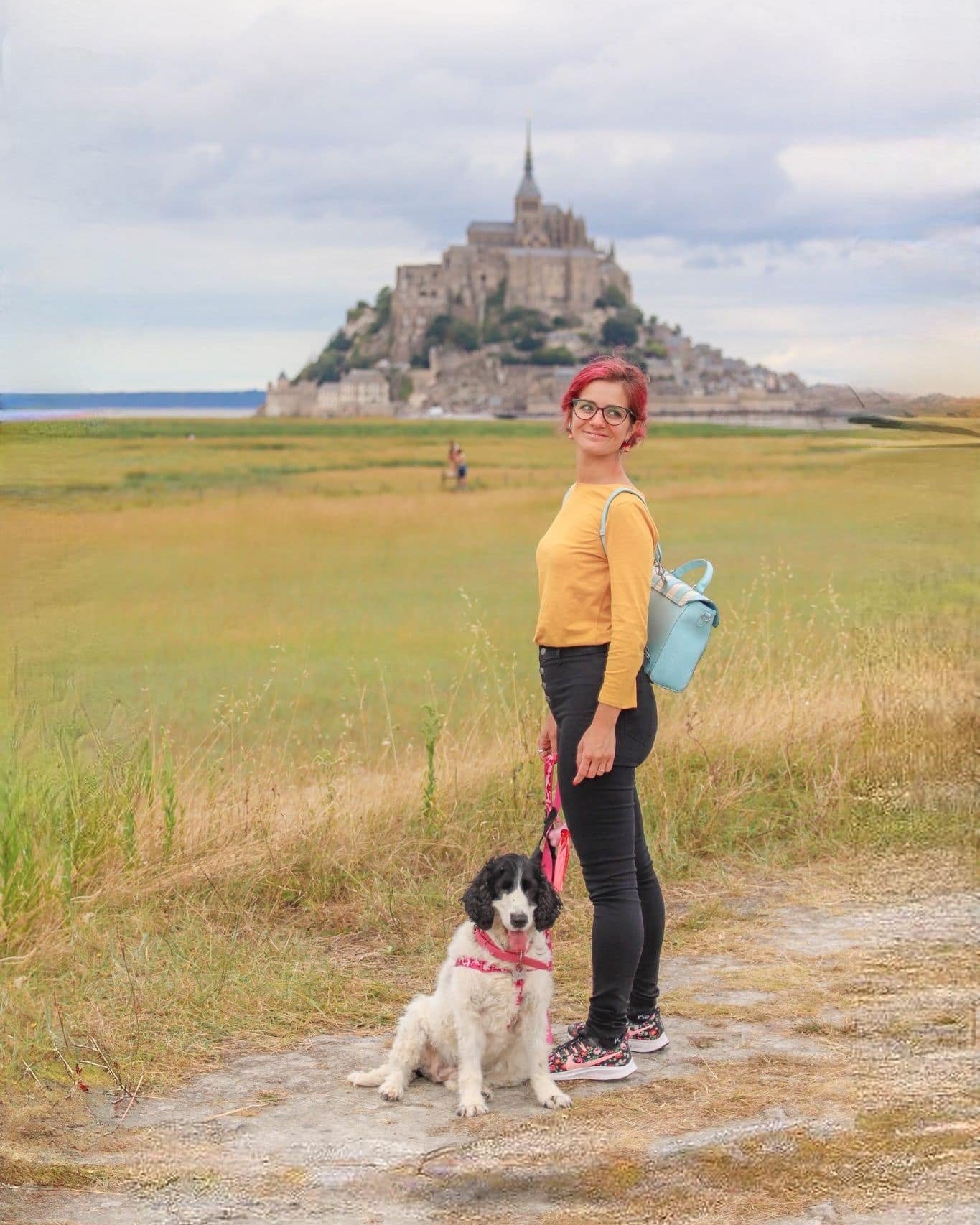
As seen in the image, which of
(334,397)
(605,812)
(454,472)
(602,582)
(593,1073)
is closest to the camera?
(602,582)

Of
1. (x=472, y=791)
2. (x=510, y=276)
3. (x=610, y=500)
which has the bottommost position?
(x=472, y=791)

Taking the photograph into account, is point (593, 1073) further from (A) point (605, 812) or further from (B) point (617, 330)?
(B) point (617, 330)

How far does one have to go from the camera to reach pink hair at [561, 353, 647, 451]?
3.68 m

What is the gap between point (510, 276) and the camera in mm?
124500

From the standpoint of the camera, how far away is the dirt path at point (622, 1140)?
3.31 m

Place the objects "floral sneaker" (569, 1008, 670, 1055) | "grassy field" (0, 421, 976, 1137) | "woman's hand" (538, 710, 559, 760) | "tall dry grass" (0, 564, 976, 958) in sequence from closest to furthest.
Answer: "woman's hand" (538, 710, 559, 760) < "floral sneaker" (569, 1008, 670, 1055) < "grassy field" (0, 421, 976, 1137) < "tall dry grass" (0, 564, 976, 958)

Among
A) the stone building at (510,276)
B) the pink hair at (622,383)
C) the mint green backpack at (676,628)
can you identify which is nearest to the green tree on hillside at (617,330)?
the stone building at (510,276)

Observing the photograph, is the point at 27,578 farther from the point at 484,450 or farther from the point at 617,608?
the point at 484,450

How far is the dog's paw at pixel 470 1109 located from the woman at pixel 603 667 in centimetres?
27

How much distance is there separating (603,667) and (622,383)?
0.72 metres

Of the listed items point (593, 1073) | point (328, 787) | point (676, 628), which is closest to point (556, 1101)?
point (593, 1073)

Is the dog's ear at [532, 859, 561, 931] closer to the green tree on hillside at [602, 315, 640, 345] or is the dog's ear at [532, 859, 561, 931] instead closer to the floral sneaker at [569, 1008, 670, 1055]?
the floral sneaker at [569, 1008, 670, 1055]

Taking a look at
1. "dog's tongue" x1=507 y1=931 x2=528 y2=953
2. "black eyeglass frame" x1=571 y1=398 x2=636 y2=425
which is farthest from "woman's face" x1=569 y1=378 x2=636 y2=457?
"dog's tongue" x1=507 y1=931 x2=528 y2=953

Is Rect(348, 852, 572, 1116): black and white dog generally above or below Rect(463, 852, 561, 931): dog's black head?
below
